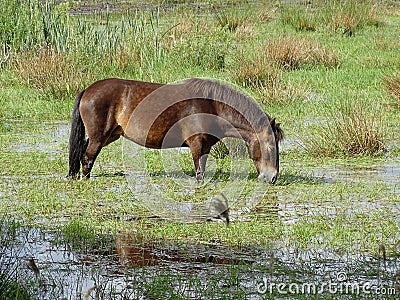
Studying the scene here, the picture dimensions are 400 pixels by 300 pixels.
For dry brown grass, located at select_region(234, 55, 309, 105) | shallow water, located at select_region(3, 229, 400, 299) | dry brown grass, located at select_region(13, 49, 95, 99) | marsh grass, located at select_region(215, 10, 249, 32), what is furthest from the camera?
marsh grass, located at select_region(215, 10, 249, 32)

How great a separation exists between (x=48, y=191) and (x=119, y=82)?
56.6 inches

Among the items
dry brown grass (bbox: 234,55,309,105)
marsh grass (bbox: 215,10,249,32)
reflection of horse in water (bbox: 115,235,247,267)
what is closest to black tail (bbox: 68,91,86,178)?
reflection of horse in water (bbox: 115,235,247,267)

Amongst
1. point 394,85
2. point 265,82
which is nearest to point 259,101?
point 265,82

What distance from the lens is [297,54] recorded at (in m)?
15.9

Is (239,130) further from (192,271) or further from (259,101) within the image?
(259,101)

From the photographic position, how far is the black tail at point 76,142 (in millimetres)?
8766

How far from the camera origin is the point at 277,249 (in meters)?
6.21

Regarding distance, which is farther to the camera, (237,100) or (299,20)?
(299,20)

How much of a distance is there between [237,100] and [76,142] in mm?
1751

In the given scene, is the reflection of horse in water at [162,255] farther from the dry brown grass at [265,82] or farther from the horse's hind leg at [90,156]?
the dry brown grass at [265,82]

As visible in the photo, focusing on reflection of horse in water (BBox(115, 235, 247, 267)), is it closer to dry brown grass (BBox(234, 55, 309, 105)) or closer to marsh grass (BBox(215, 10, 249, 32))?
dry brown grass (BBox(234, 55, 309, 105))

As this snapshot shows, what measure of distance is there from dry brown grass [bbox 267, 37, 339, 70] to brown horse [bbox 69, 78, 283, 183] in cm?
700

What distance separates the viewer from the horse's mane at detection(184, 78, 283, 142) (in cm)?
842

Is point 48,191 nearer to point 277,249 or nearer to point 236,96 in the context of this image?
point 236,96
